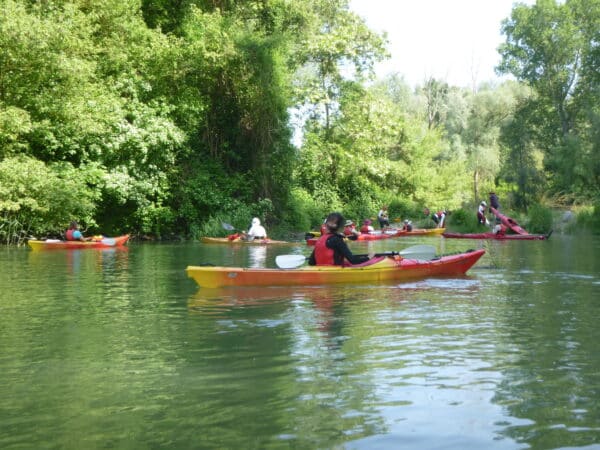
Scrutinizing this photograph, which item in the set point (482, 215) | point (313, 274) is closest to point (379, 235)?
point (482, 215)

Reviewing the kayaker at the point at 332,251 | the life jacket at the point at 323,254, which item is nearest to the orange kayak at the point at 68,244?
the kayaker at the point at 332,251

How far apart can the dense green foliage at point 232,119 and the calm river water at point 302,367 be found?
479 inches

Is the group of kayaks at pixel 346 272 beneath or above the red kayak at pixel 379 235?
beneath

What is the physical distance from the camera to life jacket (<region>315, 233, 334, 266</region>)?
10.4 m

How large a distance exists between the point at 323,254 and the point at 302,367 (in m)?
5.07

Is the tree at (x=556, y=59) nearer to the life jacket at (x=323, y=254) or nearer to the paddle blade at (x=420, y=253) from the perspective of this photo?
the paddle blade at (x=420, y=253)

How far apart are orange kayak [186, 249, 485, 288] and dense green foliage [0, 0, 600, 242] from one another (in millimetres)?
11943

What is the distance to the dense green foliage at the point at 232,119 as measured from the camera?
70.5ft

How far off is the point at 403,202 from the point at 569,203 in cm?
789

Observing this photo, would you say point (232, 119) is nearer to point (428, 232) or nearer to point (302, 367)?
point (428, 232)

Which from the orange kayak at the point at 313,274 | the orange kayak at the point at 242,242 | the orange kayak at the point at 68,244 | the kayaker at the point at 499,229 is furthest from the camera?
the kayaker at the point at 499,229

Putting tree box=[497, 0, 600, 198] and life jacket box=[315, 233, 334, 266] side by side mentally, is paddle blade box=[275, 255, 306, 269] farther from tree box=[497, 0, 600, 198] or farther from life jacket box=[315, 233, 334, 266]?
tree box=[497, 0, 600, 198]

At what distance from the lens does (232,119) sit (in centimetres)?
2750

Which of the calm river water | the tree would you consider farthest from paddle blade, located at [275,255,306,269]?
the tree
